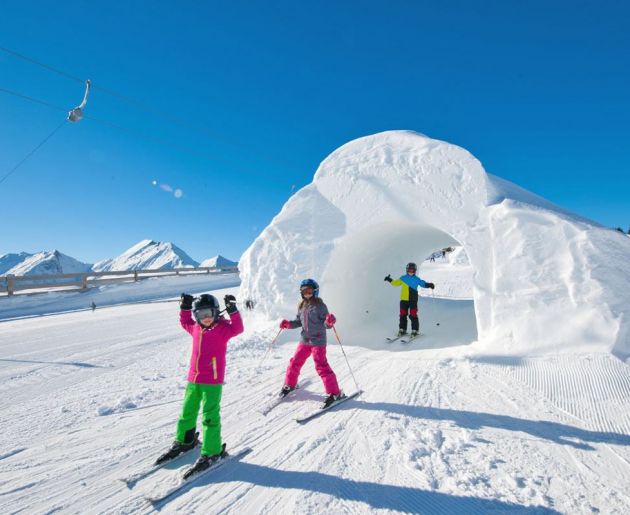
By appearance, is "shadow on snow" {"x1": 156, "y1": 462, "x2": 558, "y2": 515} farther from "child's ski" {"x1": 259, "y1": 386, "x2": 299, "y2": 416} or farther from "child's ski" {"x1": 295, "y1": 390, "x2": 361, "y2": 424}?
"child's ski" {"x1": 259, "y1": 386, "x2": 299, "y2": 416}

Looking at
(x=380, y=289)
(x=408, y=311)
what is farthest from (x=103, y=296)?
(x=408, y=311)

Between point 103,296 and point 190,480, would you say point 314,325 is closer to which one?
point 190,480

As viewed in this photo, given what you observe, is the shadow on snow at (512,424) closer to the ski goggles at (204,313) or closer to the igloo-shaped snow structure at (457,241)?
the igloo-shaped snow structure at (457,241)

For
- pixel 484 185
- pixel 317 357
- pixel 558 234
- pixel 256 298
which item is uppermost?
pixel 484 185

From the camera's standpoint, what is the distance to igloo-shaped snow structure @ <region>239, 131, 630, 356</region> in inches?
168

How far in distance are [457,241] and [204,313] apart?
16.9 ft

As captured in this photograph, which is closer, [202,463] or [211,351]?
[202,463]

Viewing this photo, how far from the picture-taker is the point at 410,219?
6094mm

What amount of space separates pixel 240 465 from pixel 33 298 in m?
16.6

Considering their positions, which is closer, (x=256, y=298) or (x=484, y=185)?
(x=484, y=185)

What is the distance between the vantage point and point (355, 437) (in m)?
2.81

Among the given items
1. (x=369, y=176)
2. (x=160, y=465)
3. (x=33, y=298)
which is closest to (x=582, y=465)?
(x=160, y=465)

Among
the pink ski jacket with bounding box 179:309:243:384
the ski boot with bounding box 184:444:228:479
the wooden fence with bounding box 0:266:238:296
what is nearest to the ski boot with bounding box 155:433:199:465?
the ski boot with bounding box 184:444:228:479

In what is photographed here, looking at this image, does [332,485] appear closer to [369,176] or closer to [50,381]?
[50,381]
